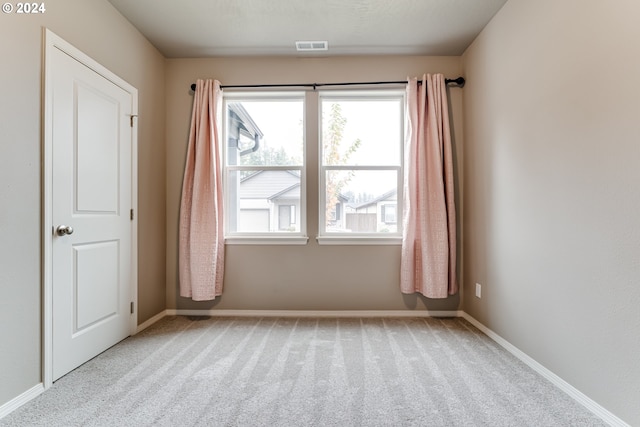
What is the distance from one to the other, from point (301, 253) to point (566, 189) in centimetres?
220

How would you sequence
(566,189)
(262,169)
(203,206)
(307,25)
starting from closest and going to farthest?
1. (566,189)
2. (307,25)
3. (203,206)
4. (262,169)

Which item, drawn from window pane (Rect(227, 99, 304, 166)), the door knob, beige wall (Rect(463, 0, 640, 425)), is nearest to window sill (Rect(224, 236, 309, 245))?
window pane (Rect(227, 99, 304, 166))

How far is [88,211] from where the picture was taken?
2.20 meters

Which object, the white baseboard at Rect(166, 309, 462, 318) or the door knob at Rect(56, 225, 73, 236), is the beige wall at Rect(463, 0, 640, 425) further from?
the door knob at Rect(56, 225, 73, 236)

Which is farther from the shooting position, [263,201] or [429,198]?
[263,201]

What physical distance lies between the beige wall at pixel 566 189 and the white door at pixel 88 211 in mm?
3028

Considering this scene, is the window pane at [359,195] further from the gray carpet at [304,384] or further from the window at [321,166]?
the gray carpet at [304,384]

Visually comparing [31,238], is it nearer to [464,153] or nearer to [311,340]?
[311,340]

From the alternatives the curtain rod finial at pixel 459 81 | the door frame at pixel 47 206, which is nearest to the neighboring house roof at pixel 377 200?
the curtain rod finial at pixel 459 81

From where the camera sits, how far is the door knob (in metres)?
1.94

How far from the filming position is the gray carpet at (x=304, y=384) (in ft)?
5.20

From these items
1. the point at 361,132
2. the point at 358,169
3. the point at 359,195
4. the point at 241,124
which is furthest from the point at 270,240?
the point at 361,132

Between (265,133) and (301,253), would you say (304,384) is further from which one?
(265,133)

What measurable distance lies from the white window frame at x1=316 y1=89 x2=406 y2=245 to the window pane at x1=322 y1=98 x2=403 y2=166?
0.11 ft
